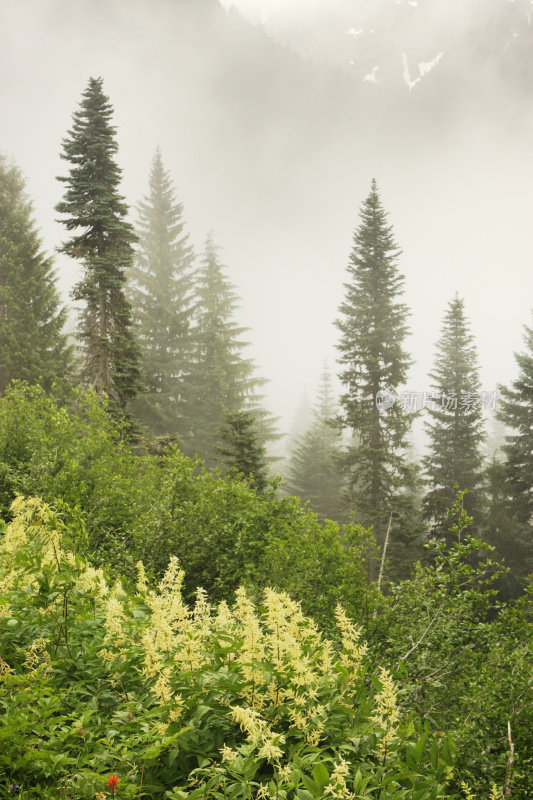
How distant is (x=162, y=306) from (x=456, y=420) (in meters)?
18.2

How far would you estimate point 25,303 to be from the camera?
849 inches

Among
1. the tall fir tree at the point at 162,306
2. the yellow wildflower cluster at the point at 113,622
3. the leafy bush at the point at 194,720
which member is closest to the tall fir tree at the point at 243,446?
the tall fir tree at the point at 162,306

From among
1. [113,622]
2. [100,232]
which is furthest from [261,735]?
[100,232]

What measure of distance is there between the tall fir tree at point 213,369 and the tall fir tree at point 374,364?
777 centimetres

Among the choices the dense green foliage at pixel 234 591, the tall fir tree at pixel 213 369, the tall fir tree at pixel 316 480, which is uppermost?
the tall fir tree at pixel 213 369

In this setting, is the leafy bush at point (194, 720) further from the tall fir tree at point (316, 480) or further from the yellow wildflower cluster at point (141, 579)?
the tall fir tree at point (316, 480)

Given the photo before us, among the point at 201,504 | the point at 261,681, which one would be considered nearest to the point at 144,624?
the point at 261,681

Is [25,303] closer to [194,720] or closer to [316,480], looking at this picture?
[316,480]

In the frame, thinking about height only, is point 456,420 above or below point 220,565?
above

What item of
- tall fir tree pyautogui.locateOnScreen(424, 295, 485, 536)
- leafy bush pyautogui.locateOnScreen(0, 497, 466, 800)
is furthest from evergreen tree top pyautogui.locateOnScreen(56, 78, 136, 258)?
tall fir tree pyautogui.locateOnScreen(424, 295, 485, 536)

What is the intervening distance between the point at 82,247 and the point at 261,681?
16.8m

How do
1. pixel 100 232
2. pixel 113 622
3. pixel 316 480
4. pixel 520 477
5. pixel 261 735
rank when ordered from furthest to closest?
pixel 316 480
pixel 520 477
pixel 100 232
pixel 113 622
pixel 261 735

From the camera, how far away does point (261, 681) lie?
2535 mm

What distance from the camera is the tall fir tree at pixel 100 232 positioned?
51.4 feet
